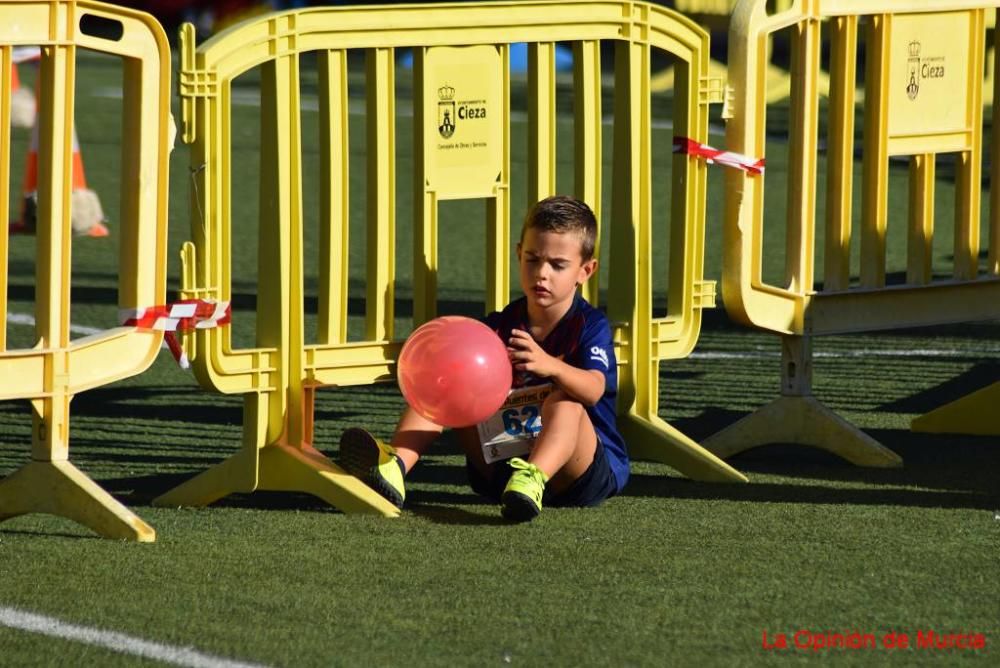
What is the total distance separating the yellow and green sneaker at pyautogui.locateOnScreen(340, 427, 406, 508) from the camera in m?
6.45

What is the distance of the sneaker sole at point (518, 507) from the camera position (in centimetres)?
621

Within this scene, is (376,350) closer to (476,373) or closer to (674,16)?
(476,373)

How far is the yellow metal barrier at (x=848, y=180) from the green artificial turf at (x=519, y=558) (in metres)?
0.35

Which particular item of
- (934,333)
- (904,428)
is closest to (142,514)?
(904,428)

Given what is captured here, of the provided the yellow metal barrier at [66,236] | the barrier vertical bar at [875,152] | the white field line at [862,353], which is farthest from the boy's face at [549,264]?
the white field line at [862,353]

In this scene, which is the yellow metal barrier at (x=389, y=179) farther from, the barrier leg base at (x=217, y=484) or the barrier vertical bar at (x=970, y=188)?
the barrier vertical bar at (x=970, y=188)

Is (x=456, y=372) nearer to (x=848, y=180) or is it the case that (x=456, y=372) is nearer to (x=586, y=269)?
(x=586, y=269)

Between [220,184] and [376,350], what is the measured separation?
2.73 ft

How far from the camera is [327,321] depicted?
6.71 metres

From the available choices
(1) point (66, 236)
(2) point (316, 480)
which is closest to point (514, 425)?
(2) point (316, 480)

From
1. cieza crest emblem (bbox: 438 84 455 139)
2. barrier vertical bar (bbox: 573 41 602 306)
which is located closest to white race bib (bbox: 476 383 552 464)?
barrier vertical bar (bbox: 573 41 602 306)

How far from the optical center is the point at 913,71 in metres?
7.66

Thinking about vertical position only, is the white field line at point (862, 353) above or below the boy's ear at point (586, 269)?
below

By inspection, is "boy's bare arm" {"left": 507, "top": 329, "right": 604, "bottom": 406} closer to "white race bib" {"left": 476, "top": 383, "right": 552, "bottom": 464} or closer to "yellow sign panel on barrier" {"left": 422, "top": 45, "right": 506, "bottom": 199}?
"white race bib" {"left": 476, "top": 383, "right": 552, "bottom": 464}
